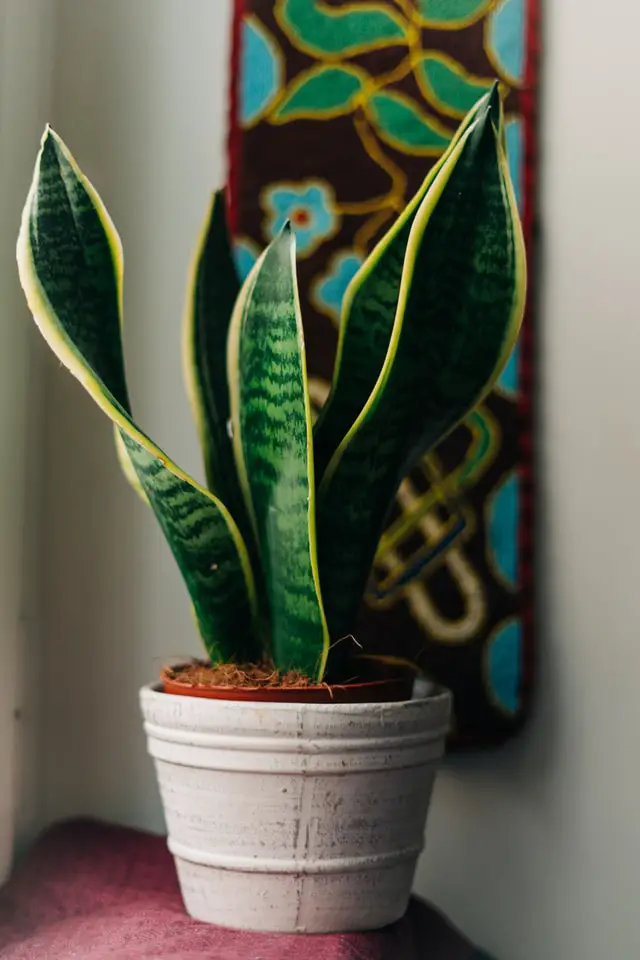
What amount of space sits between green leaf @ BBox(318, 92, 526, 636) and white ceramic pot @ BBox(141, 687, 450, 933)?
0.08m

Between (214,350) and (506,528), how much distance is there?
0.30 metres

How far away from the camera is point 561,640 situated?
80 centimetres

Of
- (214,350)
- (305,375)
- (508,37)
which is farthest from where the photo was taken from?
(508,37)

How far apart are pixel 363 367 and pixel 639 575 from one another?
312 millimetres

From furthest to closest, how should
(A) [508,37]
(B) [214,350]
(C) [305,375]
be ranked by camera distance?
1. (A) [508,37]
2. (B) [214,350]
3. (C) [305,375]

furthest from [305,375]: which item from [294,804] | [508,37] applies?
[508,37]

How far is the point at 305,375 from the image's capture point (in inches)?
21.7

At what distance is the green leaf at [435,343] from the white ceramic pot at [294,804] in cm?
8

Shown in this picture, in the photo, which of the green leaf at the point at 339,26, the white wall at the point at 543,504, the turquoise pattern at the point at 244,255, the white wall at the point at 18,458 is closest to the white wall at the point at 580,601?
the white wall at the point at 543,504

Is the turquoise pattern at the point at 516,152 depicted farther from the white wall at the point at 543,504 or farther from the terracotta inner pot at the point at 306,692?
the terracotta inner pot at the point at 306,692

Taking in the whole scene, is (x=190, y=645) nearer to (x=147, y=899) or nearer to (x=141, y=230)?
(x=147, y=899)

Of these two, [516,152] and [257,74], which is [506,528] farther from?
[257,74]

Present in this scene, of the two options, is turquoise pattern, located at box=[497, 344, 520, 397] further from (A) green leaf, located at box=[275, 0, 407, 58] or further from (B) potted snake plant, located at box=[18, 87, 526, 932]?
(A) green leaf, located at box=[275, 0, 407, 58]

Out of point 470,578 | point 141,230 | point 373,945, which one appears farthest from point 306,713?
point 141,230
